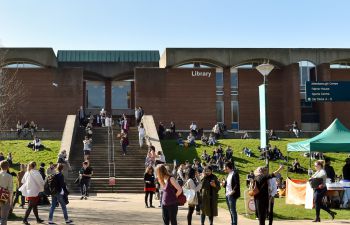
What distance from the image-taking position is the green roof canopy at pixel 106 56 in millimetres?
62772

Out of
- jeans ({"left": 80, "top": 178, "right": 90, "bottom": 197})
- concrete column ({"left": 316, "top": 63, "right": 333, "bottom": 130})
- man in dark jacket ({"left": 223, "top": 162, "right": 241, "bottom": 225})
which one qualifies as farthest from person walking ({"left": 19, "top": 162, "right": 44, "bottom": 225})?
concrete column ({"left": 316, "top": 63, "right": 333, "bottom": 130})

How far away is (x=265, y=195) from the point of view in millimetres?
10727

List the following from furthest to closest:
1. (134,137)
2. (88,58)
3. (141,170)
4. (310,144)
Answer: (88,58) → (134,137) → (141,170) → (310,144)

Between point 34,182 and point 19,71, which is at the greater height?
point 19,71

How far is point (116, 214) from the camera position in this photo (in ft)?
49.0

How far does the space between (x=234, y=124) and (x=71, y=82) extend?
49.2 ft

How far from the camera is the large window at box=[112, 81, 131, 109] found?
51.9 m

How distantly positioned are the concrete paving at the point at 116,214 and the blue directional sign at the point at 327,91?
2424 cm

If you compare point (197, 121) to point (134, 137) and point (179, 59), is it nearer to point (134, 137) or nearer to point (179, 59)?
point (179, 59)

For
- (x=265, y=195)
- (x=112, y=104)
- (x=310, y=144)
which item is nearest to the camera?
(x=265, y=195)

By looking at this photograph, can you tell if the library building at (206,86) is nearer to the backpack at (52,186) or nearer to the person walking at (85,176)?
the person walking at (85,176)

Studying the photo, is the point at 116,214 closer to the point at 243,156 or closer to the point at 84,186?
the point at 84,186

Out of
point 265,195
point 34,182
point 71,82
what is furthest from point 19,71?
point 265,195

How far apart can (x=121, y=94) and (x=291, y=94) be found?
674 inches
